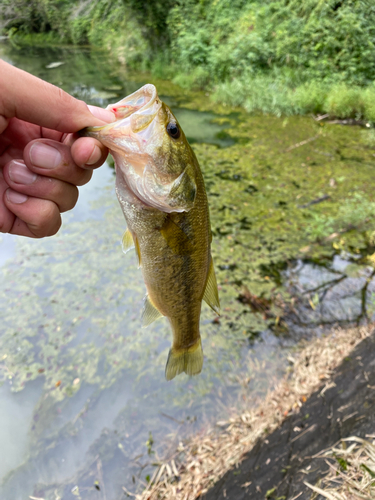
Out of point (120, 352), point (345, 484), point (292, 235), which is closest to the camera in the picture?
point (345, 484)

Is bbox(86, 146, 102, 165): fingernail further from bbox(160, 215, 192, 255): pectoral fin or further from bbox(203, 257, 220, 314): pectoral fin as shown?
bbox(203, 257, 220, 314): pectoral fin

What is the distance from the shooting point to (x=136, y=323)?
3775mm

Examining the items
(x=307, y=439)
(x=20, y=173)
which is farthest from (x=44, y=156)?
(x=307, y=439)

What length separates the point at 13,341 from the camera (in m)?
3.52

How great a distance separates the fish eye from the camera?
125 cm

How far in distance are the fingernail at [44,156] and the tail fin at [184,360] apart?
1133mm

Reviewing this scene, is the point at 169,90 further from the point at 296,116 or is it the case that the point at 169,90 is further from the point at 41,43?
the point at 41,43

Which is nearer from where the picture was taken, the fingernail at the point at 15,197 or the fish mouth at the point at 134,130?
the fish mouth at the point at 134,130

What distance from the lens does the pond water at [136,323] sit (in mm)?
2771

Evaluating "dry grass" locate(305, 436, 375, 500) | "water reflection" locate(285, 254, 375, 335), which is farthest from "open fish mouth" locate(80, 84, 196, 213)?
→ "water reflection" locate(285, 254, 375, 335)

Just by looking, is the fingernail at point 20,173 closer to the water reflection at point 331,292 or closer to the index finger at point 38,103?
the index finger at point 38,103

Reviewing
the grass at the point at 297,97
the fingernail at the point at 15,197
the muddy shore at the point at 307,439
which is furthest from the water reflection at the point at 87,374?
the grass at the point at 297,97

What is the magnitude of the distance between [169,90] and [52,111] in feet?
38.4

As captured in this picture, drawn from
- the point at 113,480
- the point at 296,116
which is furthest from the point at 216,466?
the point at 296,116
